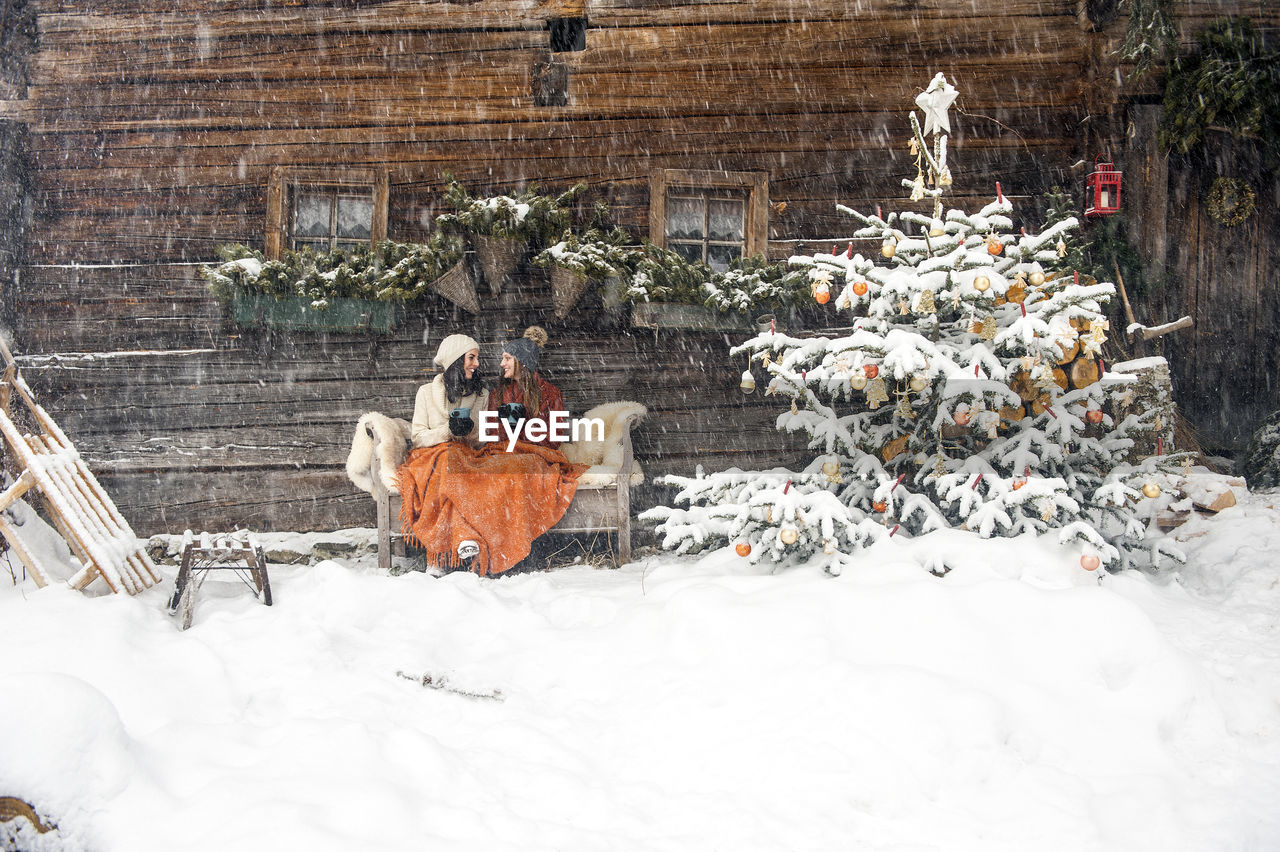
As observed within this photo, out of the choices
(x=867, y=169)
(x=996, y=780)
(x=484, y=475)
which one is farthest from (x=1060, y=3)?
(x=996, y=780)

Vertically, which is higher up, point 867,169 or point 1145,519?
point 867,169

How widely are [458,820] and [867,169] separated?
5.51 m

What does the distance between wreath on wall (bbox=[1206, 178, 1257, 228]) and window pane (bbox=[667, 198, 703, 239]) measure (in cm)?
409

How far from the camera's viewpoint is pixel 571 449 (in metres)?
6.05

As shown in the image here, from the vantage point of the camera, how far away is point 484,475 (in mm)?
5277

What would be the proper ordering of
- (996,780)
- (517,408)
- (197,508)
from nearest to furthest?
(996,780) < (517,408) < (197,508)

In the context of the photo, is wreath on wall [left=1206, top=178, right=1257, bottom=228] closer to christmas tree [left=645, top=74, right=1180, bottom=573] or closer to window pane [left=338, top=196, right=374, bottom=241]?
christmas tree [left=645, top=74, right=1180, bottom=573]

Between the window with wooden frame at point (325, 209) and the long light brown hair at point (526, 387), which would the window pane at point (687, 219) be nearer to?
the long light brown hair at point (526, 387)

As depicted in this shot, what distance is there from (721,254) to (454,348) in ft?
7.16

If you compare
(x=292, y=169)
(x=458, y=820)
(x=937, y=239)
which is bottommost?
(x=458, y=820)

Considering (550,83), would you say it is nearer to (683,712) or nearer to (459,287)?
(459,287)

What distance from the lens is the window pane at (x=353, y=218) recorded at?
6.59m

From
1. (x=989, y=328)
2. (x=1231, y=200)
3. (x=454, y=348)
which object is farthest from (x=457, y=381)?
(x=1231, y=200)

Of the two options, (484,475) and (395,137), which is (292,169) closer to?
(395,137)
